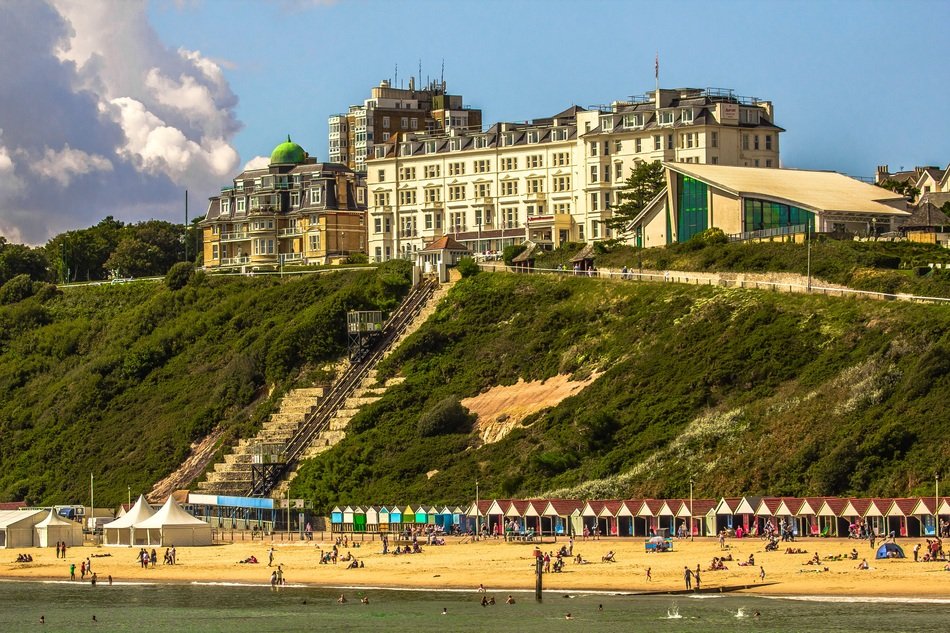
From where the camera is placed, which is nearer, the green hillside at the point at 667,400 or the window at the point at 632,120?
the green hillside at the point at 667,400

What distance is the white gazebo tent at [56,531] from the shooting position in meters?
109

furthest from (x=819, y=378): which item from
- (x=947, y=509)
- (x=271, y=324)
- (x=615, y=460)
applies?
(x=271, y=324)

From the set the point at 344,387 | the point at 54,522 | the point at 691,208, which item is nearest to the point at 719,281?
the point at 691,208

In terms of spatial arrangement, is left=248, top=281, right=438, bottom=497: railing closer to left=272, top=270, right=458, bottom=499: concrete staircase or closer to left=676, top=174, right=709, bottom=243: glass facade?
left=272, top=270, right=458, bottom=499: concrete staircase

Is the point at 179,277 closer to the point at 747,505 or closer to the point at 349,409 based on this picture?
the point at 349,409

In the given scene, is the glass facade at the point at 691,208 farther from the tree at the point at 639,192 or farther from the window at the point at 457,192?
the window at the point at 457,192

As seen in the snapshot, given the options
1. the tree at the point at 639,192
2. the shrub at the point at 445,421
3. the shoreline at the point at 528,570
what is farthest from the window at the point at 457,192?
the shoreline at the point at 528,570

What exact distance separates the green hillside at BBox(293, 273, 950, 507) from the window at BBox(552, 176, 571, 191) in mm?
19212

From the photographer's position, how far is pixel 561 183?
149 metres

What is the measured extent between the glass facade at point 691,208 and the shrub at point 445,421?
25.7m

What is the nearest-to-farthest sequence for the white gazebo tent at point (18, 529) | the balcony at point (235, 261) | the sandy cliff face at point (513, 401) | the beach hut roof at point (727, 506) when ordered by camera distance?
the beach hut roof at point (727, 506), the white gazebo tent at point (18, 529), the sandy cliff face at point (513, 401), the balcony at point (235, 261)

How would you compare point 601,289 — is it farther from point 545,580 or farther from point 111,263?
point 111,263

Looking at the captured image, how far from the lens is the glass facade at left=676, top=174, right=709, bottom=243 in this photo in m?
131

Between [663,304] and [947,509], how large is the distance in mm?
38307
